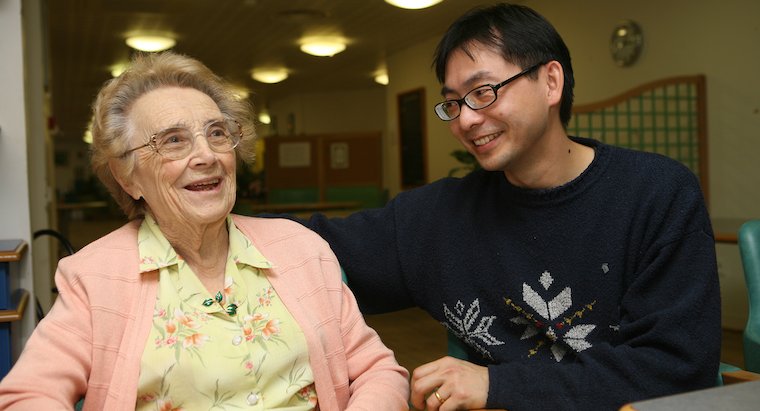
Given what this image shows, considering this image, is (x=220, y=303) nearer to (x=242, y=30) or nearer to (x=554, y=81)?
(x=554, y=81)

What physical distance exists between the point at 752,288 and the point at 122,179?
1.60 m

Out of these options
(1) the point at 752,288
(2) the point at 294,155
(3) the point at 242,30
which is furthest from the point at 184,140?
(2) the point at 294,155

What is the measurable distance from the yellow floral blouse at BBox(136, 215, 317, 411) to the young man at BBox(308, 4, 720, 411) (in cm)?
27

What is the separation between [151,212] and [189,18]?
5434 mm

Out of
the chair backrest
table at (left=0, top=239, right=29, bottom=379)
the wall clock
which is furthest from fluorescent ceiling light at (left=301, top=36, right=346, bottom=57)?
the chair backrest

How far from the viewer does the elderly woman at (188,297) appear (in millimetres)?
1276

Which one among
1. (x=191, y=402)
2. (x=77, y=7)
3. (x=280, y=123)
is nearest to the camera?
(x=191, y=402)

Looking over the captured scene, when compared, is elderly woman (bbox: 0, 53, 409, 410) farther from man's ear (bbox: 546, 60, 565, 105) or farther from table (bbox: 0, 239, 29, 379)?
table (bbox: 0, 239, 29, 379)

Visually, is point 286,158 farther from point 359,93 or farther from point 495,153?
point 495,153

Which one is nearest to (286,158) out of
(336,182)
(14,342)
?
(336,182)

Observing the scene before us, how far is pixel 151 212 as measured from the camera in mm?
1495

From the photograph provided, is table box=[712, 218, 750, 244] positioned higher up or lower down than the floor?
higher up

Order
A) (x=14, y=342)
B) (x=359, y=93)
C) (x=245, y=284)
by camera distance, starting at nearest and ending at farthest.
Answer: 1. (x=245, y=284)
2. (x=14, y=342)
3. (x=359, y=93)

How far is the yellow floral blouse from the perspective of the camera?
1.30 meters
